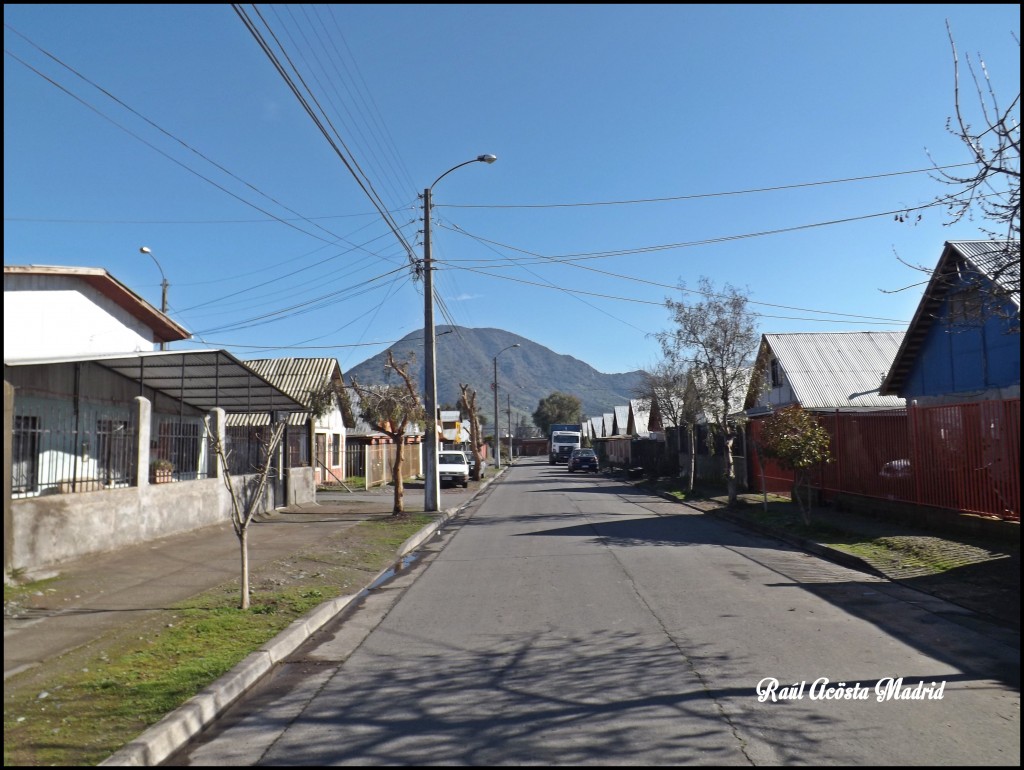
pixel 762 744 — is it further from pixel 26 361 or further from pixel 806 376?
pixel 806 376

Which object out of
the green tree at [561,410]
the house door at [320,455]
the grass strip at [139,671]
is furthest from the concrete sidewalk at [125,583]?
the green tree at [561,410]

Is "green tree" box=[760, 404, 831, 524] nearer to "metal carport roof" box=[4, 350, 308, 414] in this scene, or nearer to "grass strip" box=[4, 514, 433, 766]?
"grass strip" box=[4, 514, 433, 766]

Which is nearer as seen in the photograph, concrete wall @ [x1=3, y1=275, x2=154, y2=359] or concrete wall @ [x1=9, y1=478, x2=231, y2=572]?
concrete wall @ [x1=9, y1=478, x2=231, y2=572]

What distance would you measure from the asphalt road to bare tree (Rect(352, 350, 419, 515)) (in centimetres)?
1011

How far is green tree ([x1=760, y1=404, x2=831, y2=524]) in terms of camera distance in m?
16.8

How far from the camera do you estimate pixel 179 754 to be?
5086mm

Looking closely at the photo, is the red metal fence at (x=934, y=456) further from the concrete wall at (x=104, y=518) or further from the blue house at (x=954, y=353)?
the concrete wall at (x=104, y=518)

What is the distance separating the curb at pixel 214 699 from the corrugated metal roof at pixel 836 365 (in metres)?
22.5

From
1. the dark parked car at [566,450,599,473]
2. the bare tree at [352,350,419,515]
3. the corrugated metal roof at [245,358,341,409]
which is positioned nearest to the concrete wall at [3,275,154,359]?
the bare tree at [352,350,419,515]

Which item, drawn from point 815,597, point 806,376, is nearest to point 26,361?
point 815,597

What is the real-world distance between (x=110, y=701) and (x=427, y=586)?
566 centimetres
